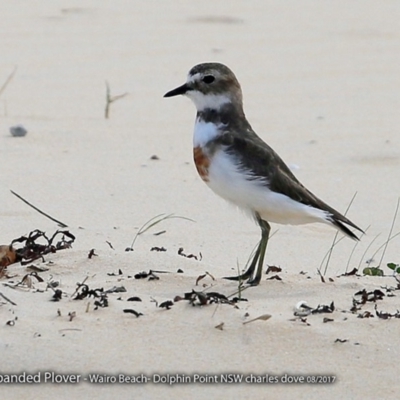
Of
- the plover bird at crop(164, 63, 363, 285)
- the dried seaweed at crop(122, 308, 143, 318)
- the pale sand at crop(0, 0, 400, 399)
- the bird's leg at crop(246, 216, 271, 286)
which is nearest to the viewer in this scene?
the pale sand at crop(0, 0, 400, 399)

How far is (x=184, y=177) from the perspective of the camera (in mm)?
7219

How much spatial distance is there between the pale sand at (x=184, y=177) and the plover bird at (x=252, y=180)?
258 mm

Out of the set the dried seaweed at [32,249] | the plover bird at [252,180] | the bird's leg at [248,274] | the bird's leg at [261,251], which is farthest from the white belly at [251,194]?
the dried seaweed at [32,249]

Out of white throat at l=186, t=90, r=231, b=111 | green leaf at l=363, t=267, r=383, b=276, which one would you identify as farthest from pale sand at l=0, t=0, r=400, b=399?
white throat at l=186, t=90, r=231, b=111

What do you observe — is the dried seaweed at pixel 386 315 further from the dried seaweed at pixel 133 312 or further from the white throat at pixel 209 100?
the white throat at pixel 209 100

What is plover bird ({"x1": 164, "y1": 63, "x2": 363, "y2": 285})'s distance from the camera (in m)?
4.91

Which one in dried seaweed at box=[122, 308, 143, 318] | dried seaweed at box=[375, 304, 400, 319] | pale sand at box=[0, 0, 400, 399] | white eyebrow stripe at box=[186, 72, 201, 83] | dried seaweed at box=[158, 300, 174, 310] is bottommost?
pale sand at box=[0, 0, 400, 399]

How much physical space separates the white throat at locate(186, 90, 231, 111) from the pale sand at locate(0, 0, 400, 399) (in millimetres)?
718

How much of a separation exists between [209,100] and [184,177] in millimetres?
2003

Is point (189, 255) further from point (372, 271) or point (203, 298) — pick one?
point (203, 298)

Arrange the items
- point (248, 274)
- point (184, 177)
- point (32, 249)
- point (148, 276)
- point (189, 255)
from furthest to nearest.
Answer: point (184, 177)
point (189, 255)
point (32, 249)
point (248, 274)
point (148, 276)

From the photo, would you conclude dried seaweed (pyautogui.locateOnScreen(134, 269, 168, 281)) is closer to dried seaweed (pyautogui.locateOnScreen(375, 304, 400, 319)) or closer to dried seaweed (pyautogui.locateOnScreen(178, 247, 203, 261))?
dried seaweed (pyautogui.locateOnScreen(178, 247, 203, 261))

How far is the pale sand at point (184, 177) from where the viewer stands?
3949 millimetres

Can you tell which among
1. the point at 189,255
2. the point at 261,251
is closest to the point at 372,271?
the point at 261,251
